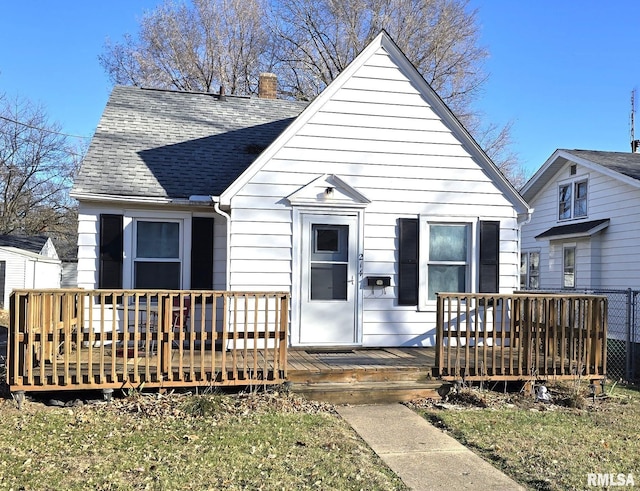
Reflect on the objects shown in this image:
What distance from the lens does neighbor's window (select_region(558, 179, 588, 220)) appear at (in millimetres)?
14578

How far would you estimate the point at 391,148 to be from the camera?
8.29 meters

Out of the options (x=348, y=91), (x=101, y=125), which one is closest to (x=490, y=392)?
(x=348, y=91)

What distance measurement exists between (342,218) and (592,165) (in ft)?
28.7

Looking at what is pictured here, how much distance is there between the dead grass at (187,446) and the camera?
13.1ft

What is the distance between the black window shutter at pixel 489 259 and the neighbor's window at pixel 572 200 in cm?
742

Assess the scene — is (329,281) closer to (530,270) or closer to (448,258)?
(448,258)

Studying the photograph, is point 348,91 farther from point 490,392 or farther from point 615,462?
point 615,462

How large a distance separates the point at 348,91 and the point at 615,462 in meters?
5.82

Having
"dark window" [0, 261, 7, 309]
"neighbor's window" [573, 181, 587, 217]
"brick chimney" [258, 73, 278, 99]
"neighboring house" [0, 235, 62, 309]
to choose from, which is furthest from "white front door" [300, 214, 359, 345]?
"dark window" [0, 261, 7, 309]

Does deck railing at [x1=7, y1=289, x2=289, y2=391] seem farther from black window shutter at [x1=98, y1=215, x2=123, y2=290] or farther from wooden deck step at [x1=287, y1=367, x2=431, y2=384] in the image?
black window shutter at [x1=98, y1=215, x2=123, y2=290]

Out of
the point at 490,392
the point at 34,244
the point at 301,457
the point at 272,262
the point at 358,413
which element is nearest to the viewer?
the point at 301,457

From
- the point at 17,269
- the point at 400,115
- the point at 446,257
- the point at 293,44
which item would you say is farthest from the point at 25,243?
the point at 446,257

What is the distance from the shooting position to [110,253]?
810cm

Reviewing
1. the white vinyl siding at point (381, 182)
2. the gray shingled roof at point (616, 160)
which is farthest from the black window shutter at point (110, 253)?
the gray shingled roof at point (616, 160)
